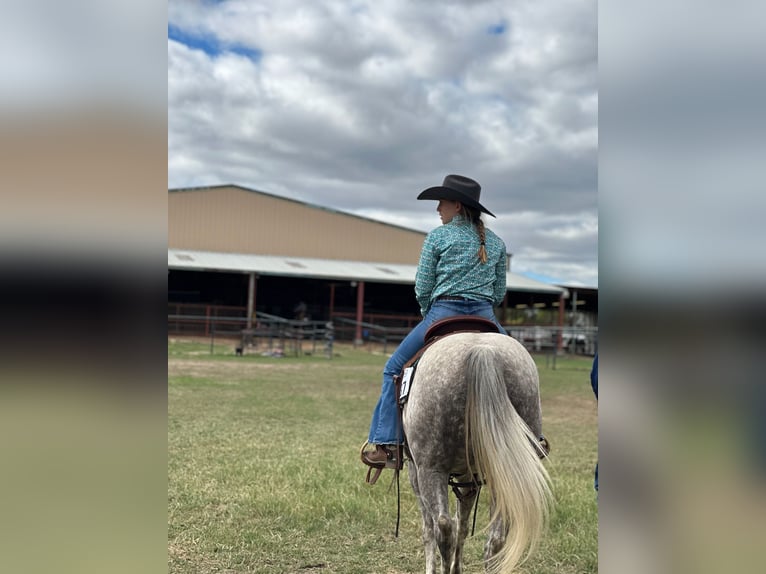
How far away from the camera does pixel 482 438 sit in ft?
10.9

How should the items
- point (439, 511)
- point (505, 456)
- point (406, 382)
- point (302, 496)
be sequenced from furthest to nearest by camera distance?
point (302, 496) < point (406, 382) < point (439, 511) < point (505, 456)

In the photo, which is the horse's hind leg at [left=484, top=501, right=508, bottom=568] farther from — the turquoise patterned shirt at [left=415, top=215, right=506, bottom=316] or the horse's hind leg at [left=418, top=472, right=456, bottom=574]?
the turquoise patterned shirt at [left=415, top=215, right=506, bottom=316]

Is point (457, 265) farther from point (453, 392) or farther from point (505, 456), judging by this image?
point (505, 456)

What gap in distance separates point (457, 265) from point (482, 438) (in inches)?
45.5

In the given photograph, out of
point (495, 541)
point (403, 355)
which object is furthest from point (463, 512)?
point (403, 355)

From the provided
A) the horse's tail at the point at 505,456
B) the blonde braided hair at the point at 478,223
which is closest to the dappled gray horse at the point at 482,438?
the horse's tail at the point at 505,456

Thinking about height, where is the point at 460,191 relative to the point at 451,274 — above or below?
above

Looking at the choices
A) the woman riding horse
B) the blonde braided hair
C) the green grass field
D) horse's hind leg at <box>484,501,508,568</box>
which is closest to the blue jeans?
the woman riding horse
